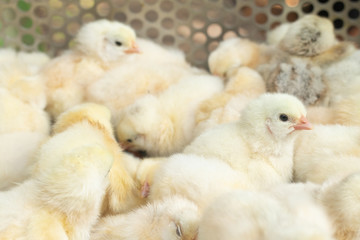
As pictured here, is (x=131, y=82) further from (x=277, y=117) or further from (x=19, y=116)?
(x=277, y=117)

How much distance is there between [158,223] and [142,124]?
27.9 inches

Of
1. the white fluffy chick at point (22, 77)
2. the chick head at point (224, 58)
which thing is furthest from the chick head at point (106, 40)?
the chick head at point (224, 58)

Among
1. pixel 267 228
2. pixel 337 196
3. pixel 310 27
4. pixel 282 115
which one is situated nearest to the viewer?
pixel 267 228

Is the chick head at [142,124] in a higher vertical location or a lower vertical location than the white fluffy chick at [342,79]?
lower

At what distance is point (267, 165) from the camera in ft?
5.04

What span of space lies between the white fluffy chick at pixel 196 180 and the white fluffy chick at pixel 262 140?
0.07 meters

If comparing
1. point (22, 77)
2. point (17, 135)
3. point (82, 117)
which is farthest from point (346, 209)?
point (22, 77)

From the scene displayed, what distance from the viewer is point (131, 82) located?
201 cm

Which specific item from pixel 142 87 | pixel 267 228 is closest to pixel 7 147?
pixel 142 87

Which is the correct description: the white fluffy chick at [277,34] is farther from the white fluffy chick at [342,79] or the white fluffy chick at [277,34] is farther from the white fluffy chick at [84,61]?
the white fluffy chick at [84,61]

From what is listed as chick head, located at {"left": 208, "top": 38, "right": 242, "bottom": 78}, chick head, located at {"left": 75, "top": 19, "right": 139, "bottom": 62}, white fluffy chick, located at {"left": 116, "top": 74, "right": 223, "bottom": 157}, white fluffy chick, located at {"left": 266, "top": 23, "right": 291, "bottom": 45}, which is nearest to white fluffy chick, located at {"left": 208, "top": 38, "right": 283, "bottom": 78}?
chick head, located at {"left": 208, "top": 38, "right": 242, "bottom": 78}

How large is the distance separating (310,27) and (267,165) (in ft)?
2.92

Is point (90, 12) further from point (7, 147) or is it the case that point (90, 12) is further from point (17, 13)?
point (7, 147)

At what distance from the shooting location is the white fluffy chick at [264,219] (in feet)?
2.81
